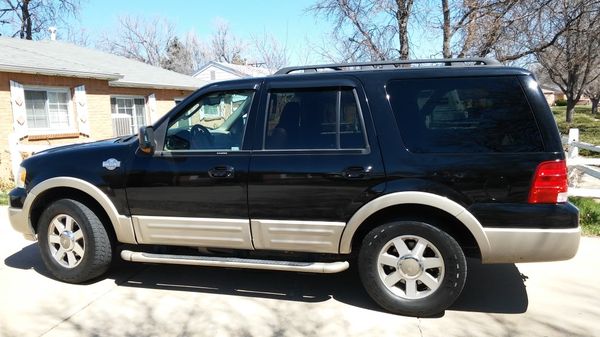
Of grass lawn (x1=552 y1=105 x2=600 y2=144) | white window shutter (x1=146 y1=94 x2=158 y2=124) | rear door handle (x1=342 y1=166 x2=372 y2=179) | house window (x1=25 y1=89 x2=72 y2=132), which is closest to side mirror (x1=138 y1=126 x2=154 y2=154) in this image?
rear door handle (x1=342 y1=166 x2=372 y2=179)

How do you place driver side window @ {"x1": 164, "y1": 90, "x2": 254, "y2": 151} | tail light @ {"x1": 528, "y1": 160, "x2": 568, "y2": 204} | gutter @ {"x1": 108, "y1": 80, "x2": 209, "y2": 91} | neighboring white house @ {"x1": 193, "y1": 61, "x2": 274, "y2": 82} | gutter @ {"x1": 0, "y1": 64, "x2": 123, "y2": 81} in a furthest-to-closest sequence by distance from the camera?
neighboring white house @ {"x1": 193, "y1": 61, "x2": 274, "y2": 82}
gutter @ {"x1": 108, "y1": 80, "x2": 209, "y2": 91}
gutter @ {"x1": 0, "y1": 64, "x2": 123, "y2": 81}
driver side window @ {"x1": 164, "y1": 90, "x2": 254, "y2": 151}
tail light @ {"x1": 528, "y1": 160, "x2": 568, "y2": 204}

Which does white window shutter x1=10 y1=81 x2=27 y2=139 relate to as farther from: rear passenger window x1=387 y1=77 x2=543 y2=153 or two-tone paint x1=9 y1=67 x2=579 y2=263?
rear passenger window x1=387 y1=77 x2=543 y2=153

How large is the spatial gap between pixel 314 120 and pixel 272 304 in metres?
1.61

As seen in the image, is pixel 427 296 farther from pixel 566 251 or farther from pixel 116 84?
pixel 116 84

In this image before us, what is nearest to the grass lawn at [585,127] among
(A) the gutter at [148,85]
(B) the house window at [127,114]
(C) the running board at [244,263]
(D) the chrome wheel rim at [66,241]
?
(A) the gutter at [148,85]

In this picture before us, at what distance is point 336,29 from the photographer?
17469mm

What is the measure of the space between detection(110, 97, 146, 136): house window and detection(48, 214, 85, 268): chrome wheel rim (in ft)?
40.5

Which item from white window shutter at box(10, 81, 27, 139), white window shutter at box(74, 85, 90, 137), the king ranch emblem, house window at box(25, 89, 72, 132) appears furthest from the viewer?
white window shutter at box(74, 85, 90, 137)

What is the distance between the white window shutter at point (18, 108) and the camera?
1171 cm

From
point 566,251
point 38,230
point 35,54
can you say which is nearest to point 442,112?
point 566,251

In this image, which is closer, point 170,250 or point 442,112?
point 442,112

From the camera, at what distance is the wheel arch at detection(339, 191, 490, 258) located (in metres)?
3.51

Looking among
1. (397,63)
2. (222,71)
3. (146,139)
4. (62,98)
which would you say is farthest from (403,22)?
(222,71)

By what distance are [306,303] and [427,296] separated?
3.35 feet
